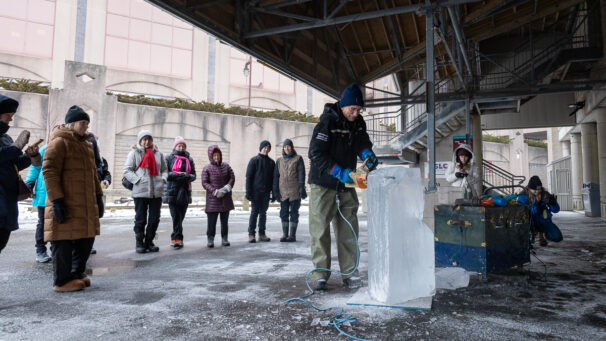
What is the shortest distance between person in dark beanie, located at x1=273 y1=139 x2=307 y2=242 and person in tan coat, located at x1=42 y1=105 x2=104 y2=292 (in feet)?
13.0

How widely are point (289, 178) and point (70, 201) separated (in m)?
4.29

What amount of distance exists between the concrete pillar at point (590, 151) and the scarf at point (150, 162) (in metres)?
16.5

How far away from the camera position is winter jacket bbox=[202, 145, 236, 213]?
641 centimetres

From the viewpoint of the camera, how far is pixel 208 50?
3166 centimetres

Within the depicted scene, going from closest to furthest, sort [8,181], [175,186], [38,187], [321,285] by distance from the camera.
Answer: [8,181], [321,285], [38,187], [175,186]

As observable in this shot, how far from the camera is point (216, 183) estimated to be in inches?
258

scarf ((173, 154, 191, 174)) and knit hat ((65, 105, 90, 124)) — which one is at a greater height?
knit hat ((65, 105, 90, 124))

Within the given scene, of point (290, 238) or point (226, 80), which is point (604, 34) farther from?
point (226, 80)

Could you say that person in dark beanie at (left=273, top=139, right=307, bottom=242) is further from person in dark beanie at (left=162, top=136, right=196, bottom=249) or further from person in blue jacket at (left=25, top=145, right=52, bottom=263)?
person in blue jacket at (left=25, top=145, right=52, bottom=263)

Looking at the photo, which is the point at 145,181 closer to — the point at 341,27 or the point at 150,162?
the point at 150,162

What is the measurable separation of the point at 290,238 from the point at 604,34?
10765 mm

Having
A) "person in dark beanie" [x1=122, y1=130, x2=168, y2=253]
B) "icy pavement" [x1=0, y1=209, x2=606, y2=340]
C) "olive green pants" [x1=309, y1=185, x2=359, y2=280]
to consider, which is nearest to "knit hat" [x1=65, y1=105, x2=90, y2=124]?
"icy pavement" [x1=0, y1=209, x2=606, y2=340]

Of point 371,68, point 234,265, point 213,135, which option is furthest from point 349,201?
point 213,135

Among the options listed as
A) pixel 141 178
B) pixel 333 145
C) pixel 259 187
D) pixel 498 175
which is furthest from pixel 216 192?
pixel 498 175
